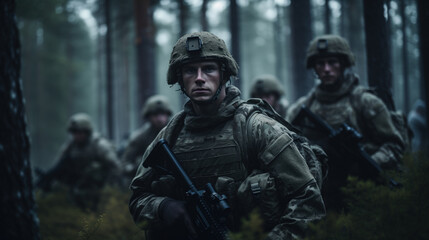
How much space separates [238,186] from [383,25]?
345cm

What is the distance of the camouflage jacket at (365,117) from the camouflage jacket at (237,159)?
6.41 feet

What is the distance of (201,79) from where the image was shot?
3039mm

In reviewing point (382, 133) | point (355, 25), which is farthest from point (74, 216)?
point (355, 25)

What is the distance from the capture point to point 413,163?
3.17 metres

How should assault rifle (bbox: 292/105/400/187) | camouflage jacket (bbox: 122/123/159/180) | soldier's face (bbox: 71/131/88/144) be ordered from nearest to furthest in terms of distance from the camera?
1. assault rifle (bbox: 292/105/400/187)
2. camouflage jacket (bbox: 122/123/159/180)
3. soldier's face (bbox: 71/131/88/144)

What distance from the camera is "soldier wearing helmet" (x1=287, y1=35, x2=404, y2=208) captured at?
4422 mm

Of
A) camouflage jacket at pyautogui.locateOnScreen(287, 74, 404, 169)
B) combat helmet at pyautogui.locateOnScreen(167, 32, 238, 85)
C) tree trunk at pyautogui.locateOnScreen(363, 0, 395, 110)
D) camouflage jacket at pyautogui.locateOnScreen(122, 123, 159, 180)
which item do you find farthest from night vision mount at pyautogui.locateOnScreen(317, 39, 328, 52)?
camouflage jacket at pyautogui.locateOnScreen(122, 123, 159, 180)

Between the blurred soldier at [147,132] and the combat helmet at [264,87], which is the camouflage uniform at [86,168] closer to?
the blurred soldier at [147,132]

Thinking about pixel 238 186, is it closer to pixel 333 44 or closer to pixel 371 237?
pixel 371 237

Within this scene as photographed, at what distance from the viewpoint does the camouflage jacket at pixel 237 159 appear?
262 cm

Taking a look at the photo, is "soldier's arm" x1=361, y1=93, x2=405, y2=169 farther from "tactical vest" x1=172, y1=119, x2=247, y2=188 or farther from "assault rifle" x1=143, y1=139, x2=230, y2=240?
"assault rifle" x1=143, y1=139, x2=230, y2=240

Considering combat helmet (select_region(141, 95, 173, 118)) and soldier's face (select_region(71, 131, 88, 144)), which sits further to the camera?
soldier's face (select_region(71, 131, 88, 144))

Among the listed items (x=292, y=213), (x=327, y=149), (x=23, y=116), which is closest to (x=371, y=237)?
(x=292, y=213)

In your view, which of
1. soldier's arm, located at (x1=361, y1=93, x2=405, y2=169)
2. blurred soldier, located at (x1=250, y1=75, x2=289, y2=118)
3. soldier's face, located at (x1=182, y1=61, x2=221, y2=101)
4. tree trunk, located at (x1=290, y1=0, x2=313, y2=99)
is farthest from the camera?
tree trunk, located at (x1=290, y1=0, x2=313, y2=99)
